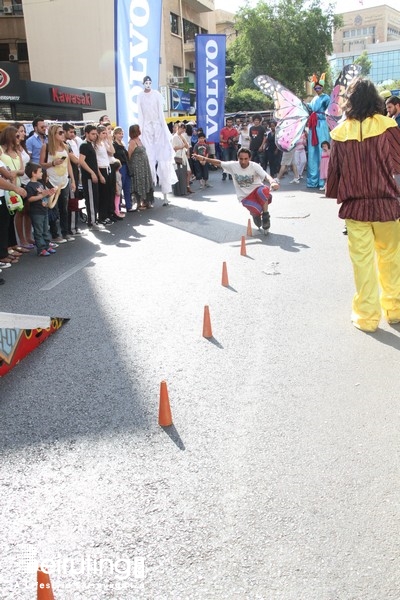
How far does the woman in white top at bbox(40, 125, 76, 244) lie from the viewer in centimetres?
1027

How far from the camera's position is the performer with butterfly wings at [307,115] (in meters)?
16.0

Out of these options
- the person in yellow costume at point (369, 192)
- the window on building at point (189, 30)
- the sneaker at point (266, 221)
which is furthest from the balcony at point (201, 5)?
the person in yellow costume at point (369, 192)

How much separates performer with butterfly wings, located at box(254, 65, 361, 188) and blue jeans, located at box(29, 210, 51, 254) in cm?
922

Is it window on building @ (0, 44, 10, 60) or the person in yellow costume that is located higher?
window on building @ (0, 44, 10, 60)

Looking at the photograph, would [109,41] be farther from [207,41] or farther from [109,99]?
[207,41]

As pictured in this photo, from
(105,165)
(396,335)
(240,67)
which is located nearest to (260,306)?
(396,335)

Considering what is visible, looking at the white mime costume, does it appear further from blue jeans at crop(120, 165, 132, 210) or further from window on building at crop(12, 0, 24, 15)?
window on building at crop(12, 0, 24, 15)

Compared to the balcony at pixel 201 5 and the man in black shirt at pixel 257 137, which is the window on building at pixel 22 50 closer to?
the balcony at pixel 201 5

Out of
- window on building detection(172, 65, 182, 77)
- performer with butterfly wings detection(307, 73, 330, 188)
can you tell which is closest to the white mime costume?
performer with butterfly wings detection(307, 73, 330, 188)

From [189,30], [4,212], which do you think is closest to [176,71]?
[189,30]

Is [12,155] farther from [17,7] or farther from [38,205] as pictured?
[17,7]

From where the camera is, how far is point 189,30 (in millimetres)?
49750

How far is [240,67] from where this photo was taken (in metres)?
60.4

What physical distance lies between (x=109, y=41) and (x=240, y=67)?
23.1 meters
